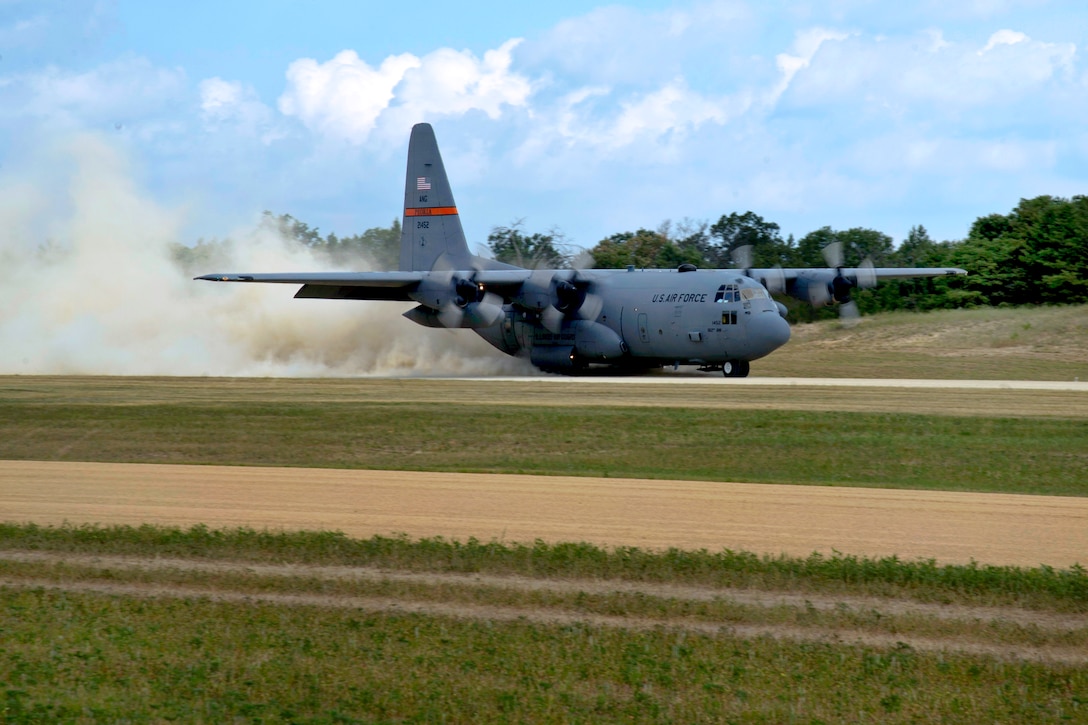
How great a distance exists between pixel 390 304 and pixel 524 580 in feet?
119

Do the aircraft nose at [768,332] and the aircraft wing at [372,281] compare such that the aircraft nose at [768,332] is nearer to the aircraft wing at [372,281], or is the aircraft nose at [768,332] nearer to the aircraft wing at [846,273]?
the aircraft wing at [846,273]

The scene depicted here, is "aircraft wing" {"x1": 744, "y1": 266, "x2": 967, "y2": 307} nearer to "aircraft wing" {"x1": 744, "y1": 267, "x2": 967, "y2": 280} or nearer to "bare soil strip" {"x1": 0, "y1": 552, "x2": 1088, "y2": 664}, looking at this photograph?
"aircraft wing" {"x1": 744, "y1": 267, "x2": 967, "y2": 280}

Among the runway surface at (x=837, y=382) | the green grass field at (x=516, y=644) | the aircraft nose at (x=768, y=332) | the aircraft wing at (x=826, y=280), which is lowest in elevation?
the green grass field at (x=516, y=644)

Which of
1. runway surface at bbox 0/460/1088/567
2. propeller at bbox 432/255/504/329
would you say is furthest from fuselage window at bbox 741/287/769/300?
runway surface at bbox 0/460/1088/567

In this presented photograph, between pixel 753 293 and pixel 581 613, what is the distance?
92.3 feet

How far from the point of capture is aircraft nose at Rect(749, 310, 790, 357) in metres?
36.2

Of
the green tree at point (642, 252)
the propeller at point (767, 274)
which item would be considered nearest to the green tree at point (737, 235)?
the green tree at point (642, 252)

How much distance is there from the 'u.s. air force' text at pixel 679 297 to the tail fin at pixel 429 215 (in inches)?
333

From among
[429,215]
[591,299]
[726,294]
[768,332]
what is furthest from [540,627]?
[429,215]

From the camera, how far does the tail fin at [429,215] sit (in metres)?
43.8

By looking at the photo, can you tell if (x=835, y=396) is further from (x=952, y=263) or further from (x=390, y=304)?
(x=952, y=263)

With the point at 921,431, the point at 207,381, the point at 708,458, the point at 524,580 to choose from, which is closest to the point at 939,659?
the point at 524,580

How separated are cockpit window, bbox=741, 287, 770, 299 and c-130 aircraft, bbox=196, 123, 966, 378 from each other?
0.10ft

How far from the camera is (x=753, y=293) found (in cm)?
3703
